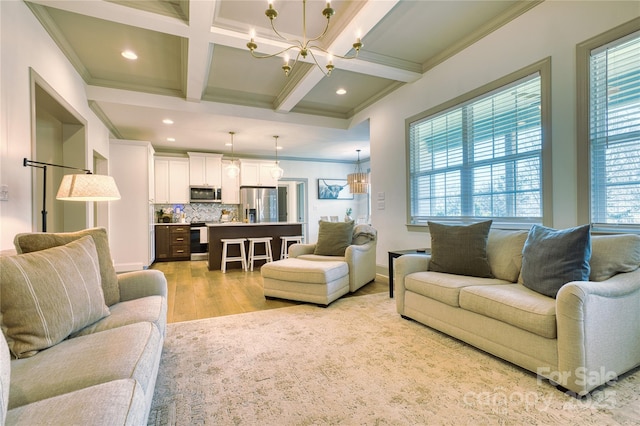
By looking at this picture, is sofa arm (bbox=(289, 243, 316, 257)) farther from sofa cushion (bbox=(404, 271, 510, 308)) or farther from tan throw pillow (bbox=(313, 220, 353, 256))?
sofa cushion (bbox=(404, 271, 510, 308))

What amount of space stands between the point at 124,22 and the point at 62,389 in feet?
9.69

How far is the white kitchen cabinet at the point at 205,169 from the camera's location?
7340 millimetres

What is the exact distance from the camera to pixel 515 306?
1921 millimetres

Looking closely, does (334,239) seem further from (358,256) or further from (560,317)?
(560,317)

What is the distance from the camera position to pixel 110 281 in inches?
77.5

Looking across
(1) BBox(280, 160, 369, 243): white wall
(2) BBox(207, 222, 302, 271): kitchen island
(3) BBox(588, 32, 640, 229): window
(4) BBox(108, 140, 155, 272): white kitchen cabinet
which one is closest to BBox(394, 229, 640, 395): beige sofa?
(3) BBox(588, 32, 640, 229): window

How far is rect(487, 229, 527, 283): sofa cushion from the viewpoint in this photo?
2508 millimetres

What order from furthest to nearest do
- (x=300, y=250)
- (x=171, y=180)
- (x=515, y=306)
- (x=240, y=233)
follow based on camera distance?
1. (x=171, y=180)
2. (x=240, y=233)
3. (x=300, y=250)
4. (x=515, y=306)

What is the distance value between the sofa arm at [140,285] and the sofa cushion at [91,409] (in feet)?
3.97

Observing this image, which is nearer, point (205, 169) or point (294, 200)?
point (205, 169)

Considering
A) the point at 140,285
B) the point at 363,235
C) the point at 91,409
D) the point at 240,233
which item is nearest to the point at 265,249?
the point at 240,233

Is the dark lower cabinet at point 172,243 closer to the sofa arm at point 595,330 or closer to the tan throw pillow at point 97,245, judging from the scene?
the tan throw pillow at point 97,245

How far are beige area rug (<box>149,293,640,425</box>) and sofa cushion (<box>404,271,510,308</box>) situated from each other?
33 centimetres

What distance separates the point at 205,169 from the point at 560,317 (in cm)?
724
